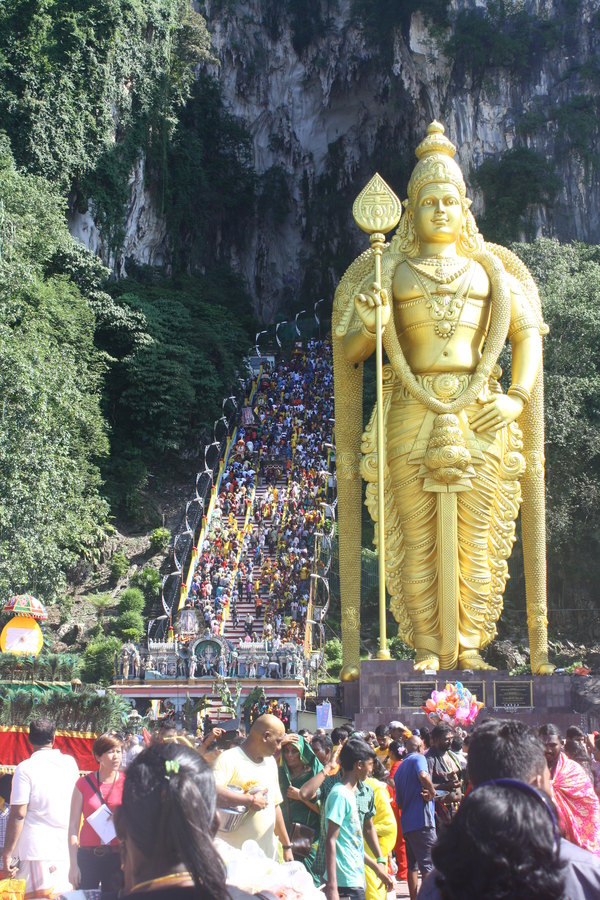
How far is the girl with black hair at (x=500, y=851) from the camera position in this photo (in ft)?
6.53

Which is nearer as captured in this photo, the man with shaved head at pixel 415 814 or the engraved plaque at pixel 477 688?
the man with shaved head at pixel 415 814

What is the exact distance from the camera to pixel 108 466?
1109 inches

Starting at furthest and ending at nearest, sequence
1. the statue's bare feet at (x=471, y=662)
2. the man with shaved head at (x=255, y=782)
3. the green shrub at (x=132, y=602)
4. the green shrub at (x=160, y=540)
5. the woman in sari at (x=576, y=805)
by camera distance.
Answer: the green shrub at (x=160, y=540)
the green shrub at (x=132, y=602)
the statue's bare feet at (x=471, y=662)
the man with shaved head at (x=255, y=782)
the woman in sari at (x=576, y=805)

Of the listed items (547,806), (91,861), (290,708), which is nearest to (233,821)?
(91,861)

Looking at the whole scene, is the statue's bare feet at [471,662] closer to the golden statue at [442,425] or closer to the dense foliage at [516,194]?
the golden statue at [442,425]

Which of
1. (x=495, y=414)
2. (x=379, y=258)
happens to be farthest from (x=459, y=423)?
(x=379, y=258)

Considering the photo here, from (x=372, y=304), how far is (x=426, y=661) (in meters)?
3.46

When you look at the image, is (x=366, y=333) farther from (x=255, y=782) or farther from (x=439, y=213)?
(x=255, y=782)

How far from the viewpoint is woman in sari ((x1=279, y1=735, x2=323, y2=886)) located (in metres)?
4.95

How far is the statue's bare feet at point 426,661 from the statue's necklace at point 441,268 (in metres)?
3.73

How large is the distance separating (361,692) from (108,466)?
18360 millimetres

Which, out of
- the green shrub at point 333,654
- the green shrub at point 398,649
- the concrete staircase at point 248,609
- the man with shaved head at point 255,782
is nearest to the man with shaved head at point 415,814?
the man with shaved head at point 255,782

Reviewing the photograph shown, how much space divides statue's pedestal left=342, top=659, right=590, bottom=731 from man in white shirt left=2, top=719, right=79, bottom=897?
6.53m

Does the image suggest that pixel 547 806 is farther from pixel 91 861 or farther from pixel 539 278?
pixel 539 278
